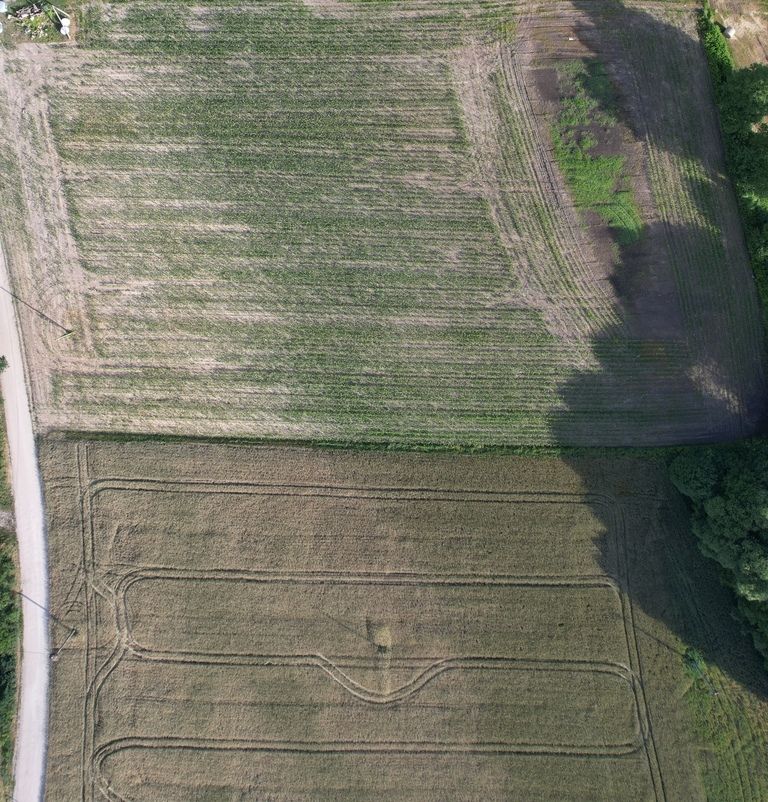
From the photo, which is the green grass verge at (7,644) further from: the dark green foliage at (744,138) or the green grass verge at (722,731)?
the dark green foliage at (744,138)

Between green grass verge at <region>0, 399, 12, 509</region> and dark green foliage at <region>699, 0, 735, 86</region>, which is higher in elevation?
dark green foliage at <region>699, 0, 735, 86</region>

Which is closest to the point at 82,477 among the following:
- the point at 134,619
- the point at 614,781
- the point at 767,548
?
the point at 134,619

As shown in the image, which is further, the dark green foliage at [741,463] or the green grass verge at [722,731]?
the green grass verge at [722,731]

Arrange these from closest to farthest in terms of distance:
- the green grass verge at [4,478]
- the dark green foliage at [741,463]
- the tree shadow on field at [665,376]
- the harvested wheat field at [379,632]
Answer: the dark green foliage at [741,463]
the harvested wheat field at [379,632]
the green grass verge at [4,478]
the tree shadow on field at [665,376]

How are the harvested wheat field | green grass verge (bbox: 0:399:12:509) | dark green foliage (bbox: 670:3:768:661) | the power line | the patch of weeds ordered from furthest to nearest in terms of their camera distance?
the patch of weeds
the power line
green grass verge (bbox: 0:399:12:509)
the harvested wheat field
dark green foliage (bbox: 670:3:768:661)

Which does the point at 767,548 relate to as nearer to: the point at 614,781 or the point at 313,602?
the point at 614,781

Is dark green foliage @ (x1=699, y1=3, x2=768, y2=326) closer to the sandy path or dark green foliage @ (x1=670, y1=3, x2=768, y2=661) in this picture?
dark green foliage @ (x1=670, y1=3, x2=768, y2=661)

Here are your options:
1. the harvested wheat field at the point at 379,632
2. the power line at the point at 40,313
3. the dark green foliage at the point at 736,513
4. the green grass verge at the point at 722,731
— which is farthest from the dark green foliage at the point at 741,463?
the power line at the point at 40,313

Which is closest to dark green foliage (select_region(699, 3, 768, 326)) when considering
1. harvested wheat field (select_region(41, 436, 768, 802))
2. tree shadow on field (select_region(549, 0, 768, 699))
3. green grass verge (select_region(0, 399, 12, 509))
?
tree shadow on field (select_region(549, 0, 768, 699))
